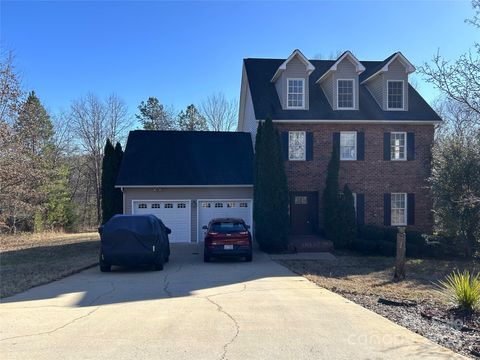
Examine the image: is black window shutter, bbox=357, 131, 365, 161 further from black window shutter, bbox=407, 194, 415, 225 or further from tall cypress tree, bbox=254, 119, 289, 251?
tall cypress tree, bbox=254, 119, 289, 251

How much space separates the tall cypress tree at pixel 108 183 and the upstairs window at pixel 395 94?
15186 millimetres

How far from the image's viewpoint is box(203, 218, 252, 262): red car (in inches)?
605

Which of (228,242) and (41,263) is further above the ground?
(228,242)

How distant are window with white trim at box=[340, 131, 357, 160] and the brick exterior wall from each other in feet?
0.86

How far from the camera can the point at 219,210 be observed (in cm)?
2198

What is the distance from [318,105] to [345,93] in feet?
4.96

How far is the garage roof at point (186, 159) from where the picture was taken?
21594mm

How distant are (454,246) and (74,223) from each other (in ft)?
88.6

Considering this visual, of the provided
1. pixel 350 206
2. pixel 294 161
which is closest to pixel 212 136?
pixel 294 161

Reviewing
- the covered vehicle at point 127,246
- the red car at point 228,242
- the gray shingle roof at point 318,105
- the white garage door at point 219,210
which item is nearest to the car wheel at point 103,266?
the covered vehicle at point 127,246

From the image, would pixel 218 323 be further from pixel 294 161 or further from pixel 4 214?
pixel 4 214

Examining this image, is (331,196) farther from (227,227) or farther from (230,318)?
(230,318)

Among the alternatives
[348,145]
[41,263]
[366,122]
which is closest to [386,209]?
[348,145]

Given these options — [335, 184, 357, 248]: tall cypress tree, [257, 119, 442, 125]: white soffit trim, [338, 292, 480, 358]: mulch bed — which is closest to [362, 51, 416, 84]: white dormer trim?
[257, 119, 442, 125]: white soffit trim
